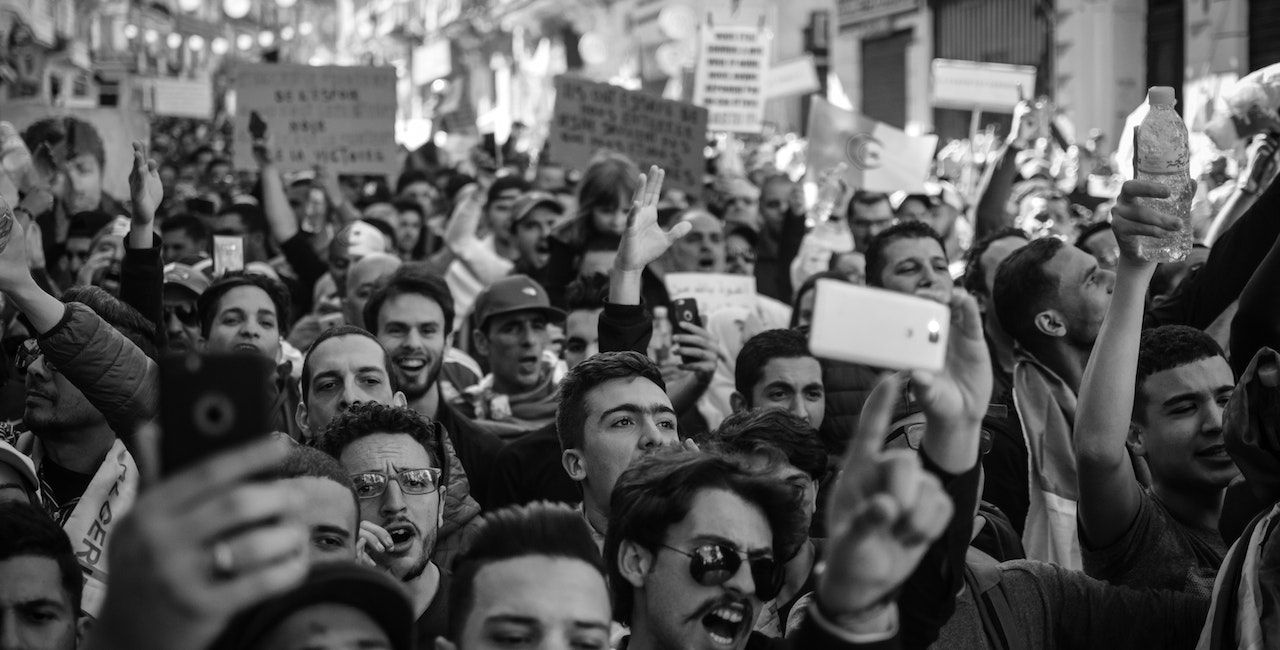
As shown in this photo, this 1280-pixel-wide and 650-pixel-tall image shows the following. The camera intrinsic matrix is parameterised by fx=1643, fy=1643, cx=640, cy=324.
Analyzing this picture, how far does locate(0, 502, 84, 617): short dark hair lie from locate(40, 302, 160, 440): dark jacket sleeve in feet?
2.34

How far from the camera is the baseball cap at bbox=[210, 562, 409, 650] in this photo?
2.07 meters

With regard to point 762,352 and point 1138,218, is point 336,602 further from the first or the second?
point 762,352

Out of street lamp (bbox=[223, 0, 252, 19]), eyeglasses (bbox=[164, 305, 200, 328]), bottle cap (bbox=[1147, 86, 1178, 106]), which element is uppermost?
street lamp (bbox=[223, 0, 252, 19])

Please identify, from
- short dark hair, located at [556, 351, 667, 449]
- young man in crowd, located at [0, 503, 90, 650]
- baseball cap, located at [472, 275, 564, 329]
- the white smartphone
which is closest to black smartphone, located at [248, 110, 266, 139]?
baseball cap, located at [472, 275, 564, 329]

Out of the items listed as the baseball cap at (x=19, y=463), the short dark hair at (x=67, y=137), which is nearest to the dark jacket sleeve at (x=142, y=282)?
the baseball cap at (x=19, y=463)

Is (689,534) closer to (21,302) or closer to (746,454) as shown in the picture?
(746,454)

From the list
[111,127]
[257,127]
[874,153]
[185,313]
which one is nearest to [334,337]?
[185,313]

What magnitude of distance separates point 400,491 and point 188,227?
5232mm

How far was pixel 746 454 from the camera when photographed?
12.8ft

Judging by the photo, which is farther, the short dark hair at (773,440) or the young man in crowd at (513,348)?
the young man in crowd at (513,348)

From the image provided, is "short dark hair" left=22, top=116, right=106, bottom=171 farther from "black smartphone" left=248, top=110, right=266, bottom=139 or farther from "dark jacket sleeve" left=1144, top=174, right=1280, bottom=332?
"dark jacket sleeve" left=1144, top=174, right=1280, bottom=332

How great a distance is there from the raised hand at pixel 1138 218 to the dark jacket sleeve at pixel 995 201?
527 cm

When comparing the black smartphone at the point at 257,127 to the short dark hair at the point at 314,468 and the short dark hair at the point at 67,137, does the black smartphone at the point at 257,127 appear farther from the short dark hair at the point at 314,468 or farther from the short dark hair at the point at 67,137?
the short dark hair at the point at 314,468

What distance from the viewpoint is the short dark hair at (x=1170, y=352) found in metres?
4.07
